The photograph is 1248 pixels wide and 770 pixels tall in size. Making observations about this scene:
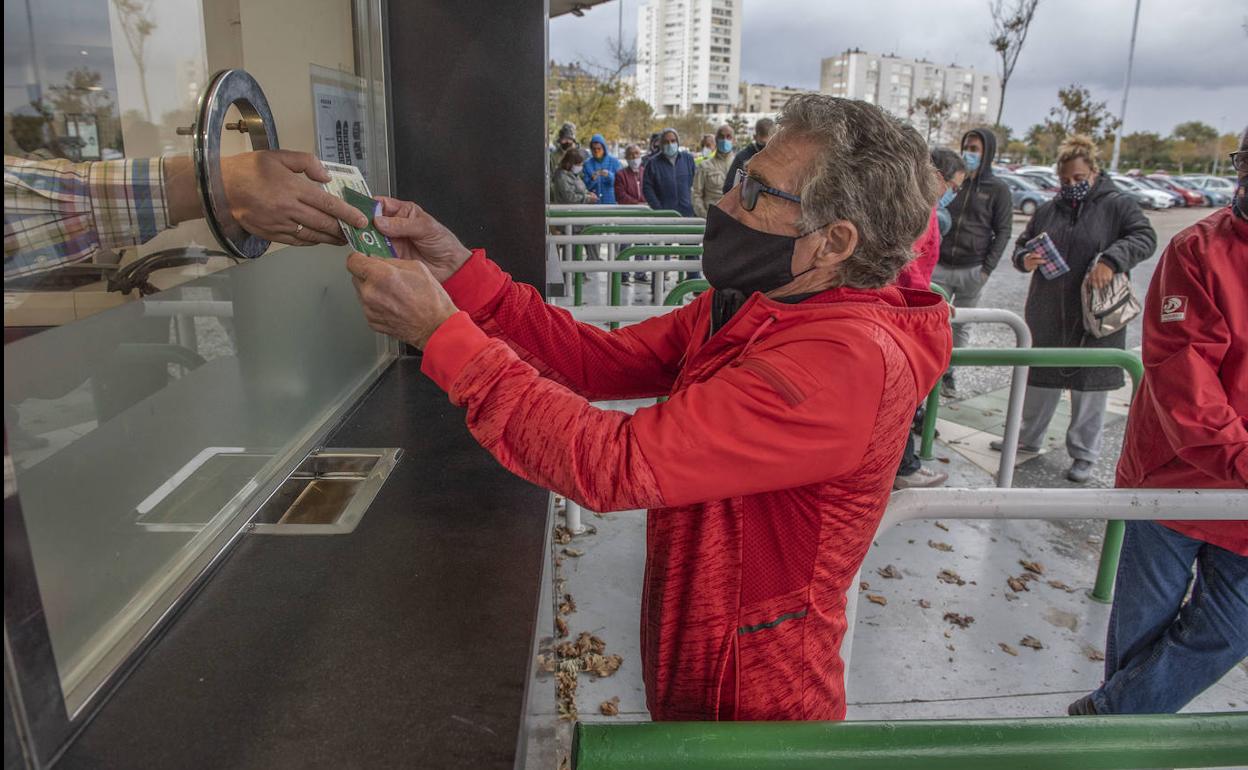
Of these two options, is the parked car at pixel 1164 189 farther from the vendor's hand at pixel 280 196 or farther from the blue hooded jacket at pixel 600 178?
the vendor's hand at pixel 280 196

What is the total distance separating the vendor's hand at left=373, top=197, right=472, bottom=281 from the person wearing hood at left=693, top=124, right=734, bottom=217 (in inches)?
314

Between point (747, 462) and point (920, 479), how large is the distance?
12.4ft

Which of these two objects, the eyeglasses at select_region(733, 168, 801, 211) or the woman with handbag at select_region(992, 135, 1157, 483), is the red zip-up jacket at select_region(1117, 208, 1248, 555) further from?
the woman with handbag at select_region(992, 135, 1157, 483)

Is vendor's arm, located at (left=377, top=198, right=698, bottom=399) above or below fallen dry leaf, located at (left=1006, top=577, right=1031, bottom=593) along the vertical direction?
above

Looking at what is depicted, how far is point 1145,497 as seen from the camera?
6.01 feet

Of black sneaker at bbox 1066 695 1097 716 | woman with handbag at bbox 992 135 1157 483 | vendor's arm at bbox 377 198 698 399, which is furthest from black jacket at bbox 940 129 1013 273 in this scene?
vendor's arm at bbox 377 198 698 399

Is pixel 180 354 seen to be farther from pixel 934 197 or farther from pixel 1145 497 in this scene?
pixel 1145 497

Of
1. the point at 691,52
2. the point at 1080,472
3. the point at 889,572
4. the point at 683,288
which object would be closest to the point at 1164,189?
the point at 1080,472

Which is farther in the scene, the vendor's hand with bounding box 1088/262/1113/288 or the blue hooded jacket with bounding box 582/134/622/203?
the blue hooded jacket with bounding box 582/134/622/203

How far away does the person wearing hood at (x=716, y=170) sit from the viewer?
962cm

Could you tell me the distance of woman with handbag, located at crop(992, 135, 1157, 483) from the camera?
187 inches

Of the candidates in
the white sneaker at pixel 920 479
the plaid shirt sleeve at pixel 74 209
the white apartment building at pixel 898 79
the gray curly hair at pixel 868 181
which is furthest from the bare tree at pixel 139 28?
the white apartment building at pixel 898 79

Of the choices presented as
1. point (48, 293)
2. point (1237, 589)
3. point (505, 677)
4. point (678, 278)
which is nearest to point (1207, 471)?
point (1237, 589)

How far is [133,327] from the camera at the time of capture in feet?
4.39
